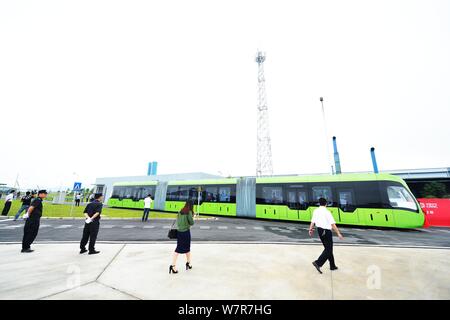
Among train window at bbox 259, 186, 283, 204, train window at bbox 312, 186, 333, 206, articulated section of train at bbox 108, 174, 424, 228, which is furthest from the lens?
train window at bbox 259, 186, 283, 204

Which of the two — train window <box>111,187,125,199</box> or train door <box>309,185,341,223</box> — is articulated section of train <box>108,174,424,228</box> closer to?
train door <box>309,185,341,223</box>

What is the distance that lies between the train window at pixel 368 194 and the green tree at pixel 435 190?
18829mm

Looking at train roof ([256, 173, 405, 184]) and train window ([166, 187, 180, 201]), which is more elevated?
train roof ([256, 173, 405, 184])

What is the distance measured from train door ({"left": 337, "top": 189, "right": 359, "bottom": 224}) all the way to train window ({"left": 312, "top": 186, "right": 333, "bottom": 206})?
1.59 ft

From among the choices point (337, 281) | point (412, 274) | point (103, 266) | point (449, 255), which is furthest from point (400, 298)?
point (103, 266)

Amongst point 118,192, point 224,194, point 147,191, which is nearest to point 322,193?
point 224,194

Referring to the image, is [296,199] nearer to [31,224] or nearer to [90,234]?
[90,234]

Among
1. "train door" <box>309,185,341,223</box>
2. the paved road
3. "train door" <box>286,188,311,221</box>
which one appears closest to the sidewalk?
the paved road

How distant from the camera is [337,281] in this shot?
3.70 meters

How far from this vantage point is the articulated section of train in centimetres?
1041

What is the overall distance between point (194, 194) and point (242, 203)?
467 centimetres

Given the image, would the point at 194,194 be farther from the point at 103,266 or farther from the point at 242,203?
the point at 103,266

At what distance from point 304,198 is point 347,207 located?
243 centimetres

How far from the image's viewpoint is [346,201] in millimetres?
11477
